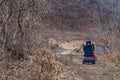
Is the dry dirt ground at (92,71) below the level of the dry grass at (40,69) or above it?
below

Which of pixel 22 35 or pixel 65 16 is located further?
pixel 65 16

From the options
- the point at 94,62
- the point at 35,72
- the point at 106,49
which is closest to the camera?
the point at 35,72

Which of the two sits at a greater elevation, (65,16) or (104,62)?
(65,16)

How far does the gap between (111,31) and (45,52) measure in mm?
5417

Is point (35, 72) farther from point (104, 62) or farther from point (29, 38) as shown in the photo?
point (104, 62)

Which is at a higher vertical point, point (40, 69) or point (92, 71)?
point (40, 69)

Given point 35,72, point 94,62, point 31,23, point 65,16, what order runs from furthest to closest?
point 65,16
point 94,62
point 31,23
point 35,72

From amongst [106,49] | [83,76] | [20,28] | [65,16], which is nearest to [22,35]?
[20,28]

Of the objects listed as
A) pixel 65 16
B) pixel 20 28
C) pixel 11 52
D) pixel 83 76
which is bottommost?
pixel 83 76

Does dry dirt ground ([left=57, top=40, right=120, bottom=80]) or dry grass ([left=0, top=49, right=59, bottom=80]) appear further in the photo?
dry dirt ground ([left=57, top=40, right=120, bottom=80])

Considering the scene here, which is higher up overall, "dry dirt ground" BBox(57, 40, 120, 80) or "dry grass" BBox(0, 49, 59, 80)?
"dry grass" BBox(0, 49, 59, 80)

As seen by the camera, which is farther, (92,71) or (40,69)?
(92,71)

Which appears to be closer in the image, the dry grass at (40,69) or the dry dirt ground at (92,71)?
the dry grass at (40,69)

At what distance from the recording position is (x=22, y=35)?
7.65 m
